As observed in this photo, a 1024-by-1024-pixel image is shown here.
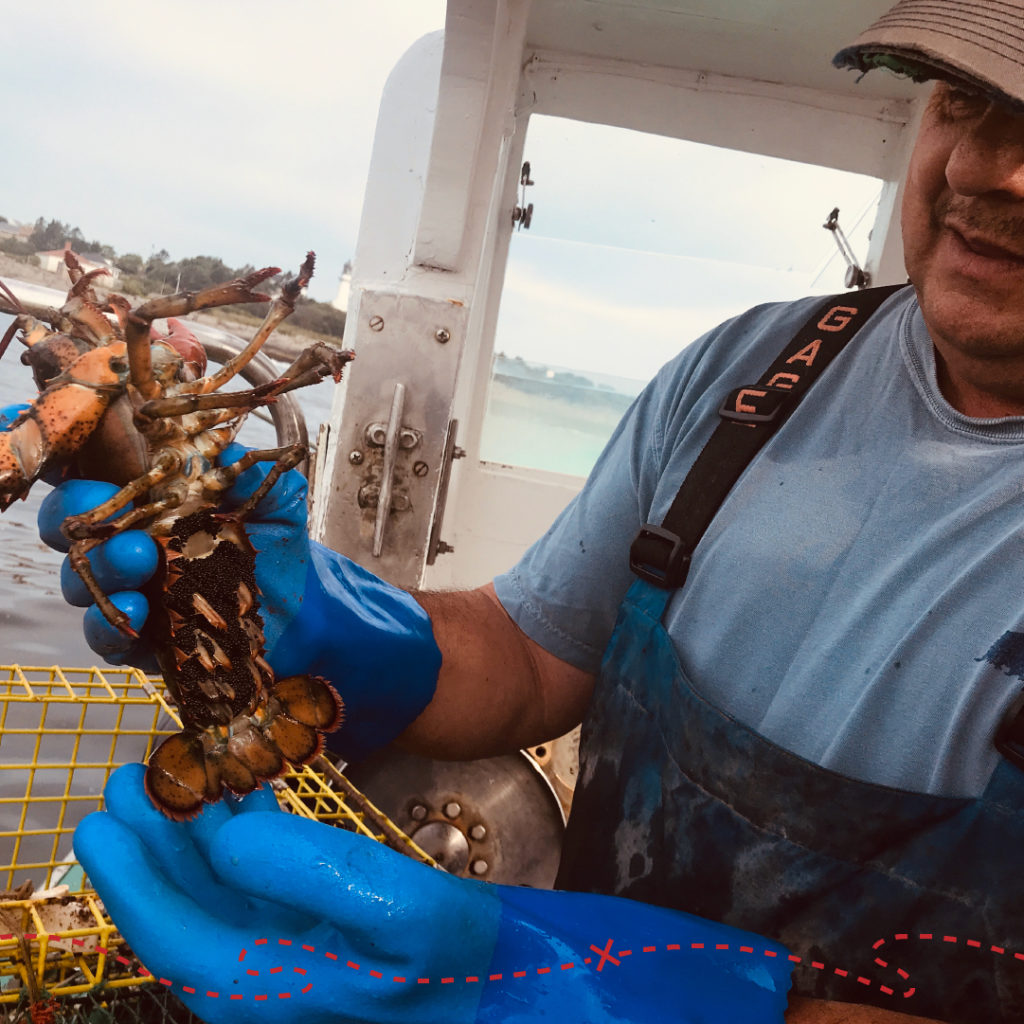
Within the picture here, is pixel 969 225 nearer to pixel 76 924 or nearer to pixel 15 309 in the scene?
pixel 15 309

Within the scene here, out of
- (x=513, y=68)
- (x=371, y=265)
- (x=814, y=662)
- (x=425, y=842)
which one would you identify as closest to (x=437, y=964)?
(x=814, y=662)

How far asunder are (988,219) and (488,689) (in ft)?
3.18

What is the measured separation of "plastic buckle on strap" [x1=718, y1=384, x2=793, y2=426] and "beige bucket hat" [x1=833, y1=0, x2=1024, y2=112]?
1.57ft

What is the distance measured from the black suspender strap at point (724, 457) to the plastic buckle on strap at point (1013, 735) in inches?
18.2

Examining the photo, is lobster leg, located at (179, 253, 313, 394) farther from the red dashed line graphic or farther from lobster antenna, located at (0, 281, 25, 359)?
the red dashed line graphic

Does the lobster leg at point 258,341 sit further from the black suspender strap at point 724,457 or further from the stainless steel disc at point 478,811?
the stainless steel disc at point 478,811

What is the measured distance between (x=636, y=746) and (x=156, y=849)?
25.2 inches

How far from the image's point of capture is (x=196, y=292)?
1.23 m

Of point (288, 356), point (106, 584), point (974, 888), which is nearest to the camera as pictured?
point (974, 888)

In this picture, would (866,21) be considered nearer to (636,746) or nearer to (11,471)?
(636,746)

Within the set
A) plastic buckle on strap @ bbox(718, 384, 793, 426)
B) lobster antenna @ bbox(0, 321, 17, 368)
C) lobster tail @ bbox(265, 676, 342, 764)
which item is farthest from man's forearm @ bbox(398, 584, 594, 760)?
lobster antenna @ bbox(0, 321, 17, 368)

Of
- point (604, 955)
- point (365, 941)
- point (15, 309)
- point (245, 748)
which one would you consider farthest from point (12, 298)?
point (604, 955)

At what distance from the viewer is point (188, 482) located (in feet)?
4.25

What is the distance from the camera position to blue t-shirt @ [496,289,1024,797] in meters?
1.10
